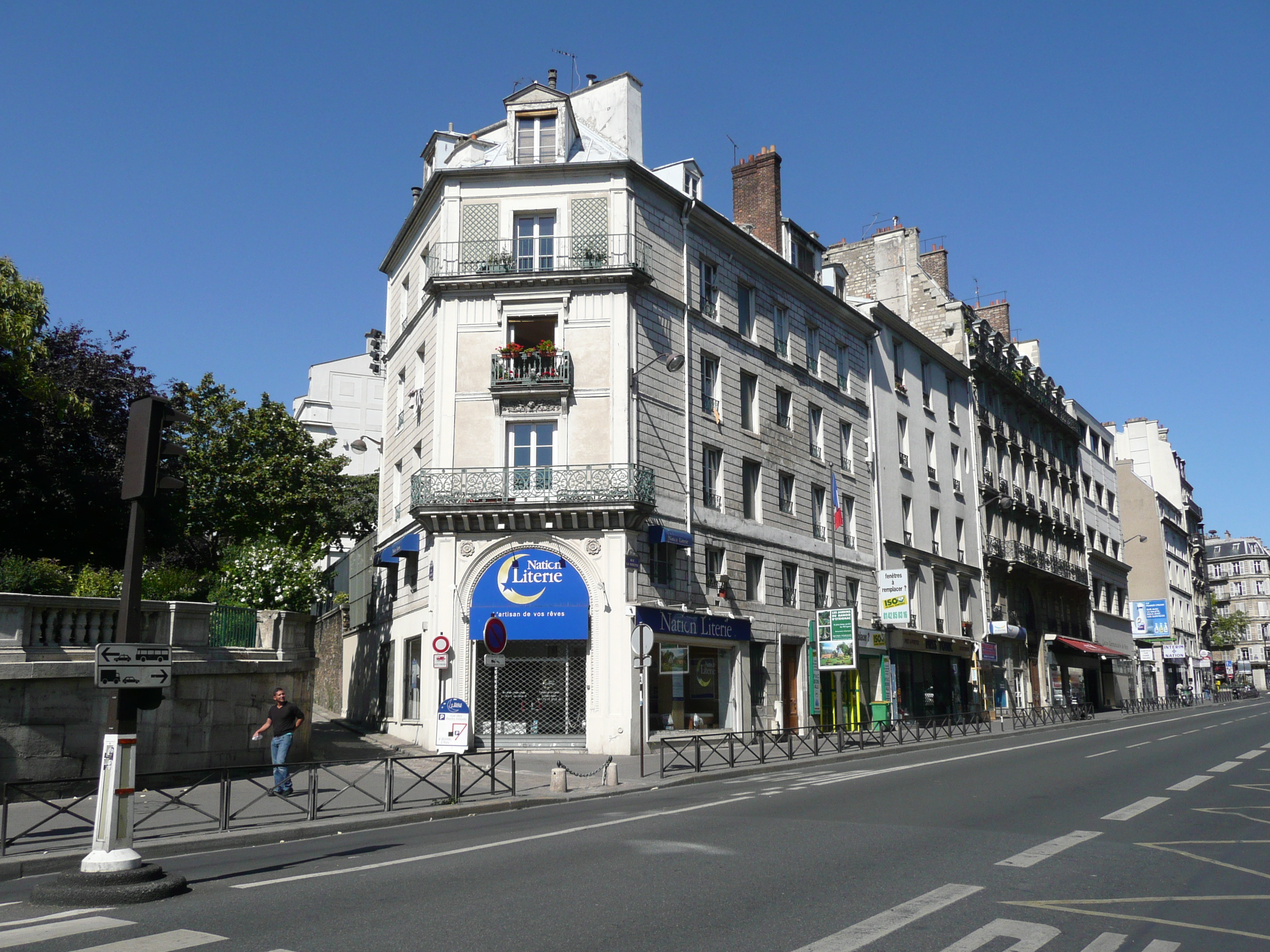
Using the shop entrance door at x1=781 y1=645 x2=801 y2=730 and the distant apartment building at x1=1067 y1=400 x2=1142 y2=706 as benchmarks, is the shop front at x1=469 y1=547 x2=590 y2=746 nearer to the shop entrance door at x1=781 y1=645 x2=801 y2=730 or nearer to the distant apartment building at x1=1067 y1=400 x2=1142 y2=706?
the shop entrance door at x1=781 y1=645 x2=801 y2=730

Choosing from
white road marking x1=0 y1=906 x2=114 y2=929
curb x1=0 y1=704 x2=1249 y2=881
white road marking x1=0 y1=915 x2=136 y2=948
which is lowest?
curb x1=0 y1=704 x2=1249 y2=881

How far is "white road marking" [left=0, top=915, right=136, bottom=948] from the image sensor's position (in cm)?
633

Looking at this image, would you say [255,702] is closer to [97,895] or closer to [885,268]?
[97,895]

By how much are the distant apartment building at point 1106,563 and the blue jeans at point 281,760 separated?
2038 inches

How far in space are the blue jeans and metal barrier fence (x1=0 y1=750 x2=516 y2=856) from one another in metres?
0.24

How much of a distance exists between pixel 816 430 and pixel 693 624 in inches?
430

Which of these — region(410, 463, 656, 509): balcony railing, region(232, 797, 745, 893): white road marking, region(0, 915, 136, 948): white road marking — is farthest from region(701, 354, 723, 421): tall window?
region(0, 915, 136, 948): white road marking

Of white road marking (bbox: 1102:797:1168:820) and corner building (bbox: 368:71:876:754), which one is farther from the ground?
corner building (bbox: 368:71:876:754)

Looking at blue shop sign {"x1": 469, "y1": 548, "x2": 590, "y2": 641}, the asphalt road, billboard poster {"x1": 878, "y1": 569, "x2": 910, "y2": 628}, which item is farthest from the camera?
billboard poster {"x1": 878, "y1": 569, "x2": 910, "y2": 628}

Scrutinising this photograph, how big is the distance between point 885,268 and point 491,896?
146ft

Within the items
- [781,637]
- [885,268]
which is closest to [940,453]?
[885,268]

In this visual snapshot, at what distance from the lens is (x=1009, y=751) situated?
22.5 m

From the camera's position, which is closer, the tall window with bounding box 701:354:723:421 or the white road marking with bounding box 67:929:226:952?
the white road marking with bounding box 67:929:226:952

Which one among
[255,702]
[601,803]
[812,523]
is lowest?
[601,803]
